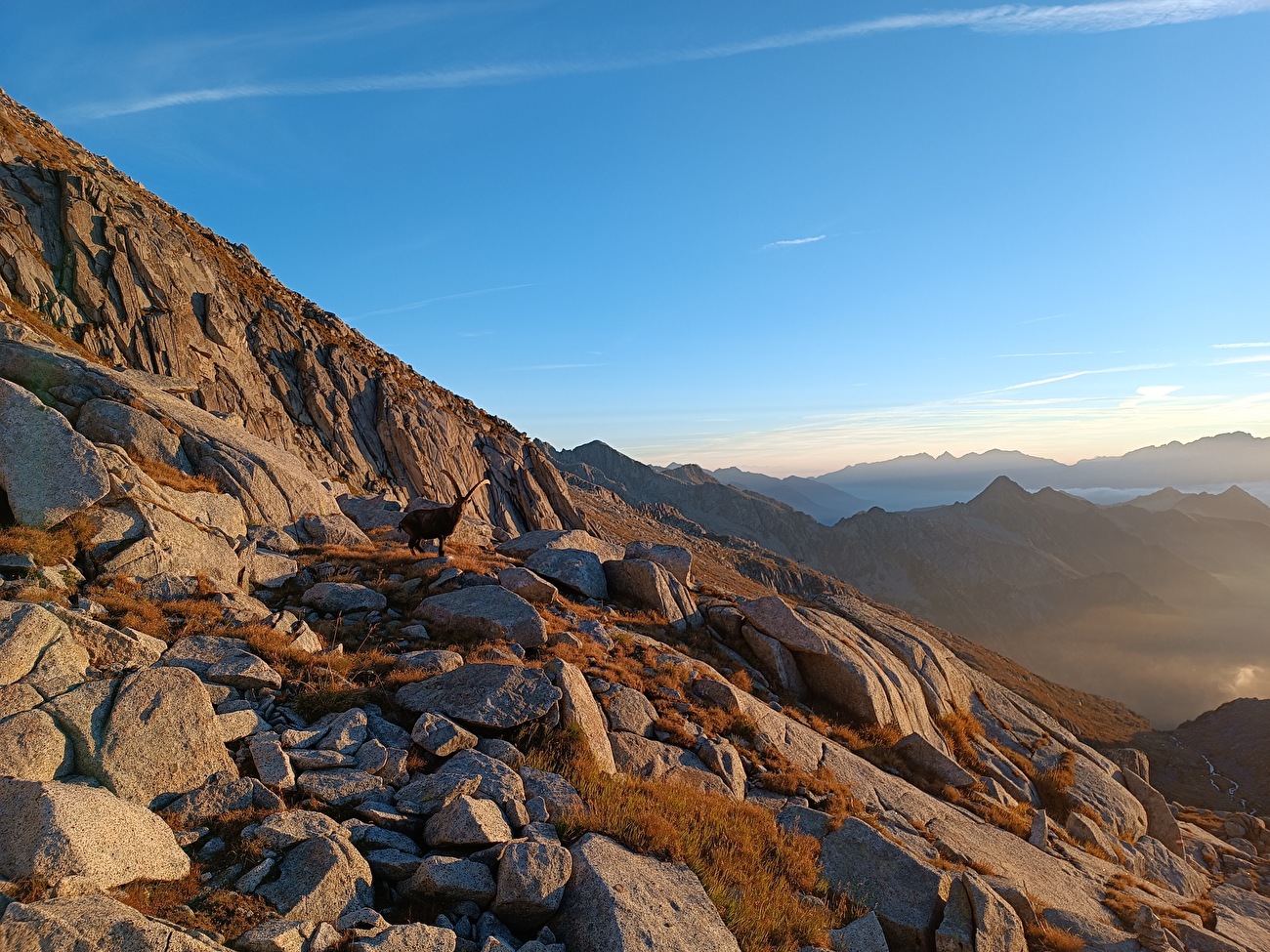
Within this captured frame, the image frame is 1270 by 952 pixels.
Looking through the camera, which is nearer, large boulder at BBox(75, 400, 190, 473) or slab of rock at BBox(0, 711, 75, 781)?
slab of rock at BBox(0, 711, 75, 781)

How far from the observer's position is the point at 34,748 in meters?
6.41

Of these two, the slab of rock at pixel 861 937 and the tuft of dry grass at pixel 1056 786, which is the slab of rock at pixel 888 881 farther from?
the tuft of dry grass at pixel 1056 786

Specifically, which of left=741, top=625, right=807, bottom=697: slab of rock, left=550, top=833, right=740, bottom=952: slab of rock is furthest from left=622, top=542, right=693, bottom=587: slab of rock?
left=550, top=833, right=740, bottom=952: slab of rock

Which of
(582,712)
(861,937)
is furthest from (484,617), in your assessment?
(861,937)

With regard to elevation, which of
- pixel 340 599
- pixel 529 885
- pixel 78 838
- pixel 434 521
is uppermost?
pixel 434 521

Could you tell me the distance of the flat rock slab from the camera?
10.0 metres

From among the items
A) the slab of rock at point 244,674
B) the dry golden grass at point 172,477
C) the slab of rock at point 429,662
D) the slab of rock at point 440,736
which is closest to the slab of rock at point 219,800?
the slab of rock at point 440,736

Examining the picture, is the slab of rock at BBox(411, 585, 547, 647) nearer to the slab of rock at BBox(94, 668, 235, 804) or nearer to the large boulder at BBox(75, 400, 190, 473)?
the slab of rock at BBox(94, 668, 235, 804)

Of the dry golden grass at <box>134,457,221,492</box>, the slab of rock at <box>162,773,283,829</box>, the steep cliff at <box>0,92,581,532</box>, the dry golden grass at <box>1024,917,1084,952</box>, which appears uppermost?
the steep cliff at <box>0,92,581,532</box>

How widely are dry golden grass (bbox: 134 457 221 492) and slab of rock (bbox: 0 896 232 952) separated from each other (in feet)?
47.7

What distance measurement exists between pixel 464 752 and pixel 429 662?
321 centimetres

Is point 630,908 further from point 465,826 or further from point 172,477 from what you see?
point 172,477

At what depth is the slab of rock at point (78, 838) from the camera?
5051 millimetres

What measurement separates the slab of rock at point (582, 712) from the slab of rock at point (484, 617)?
273cm
